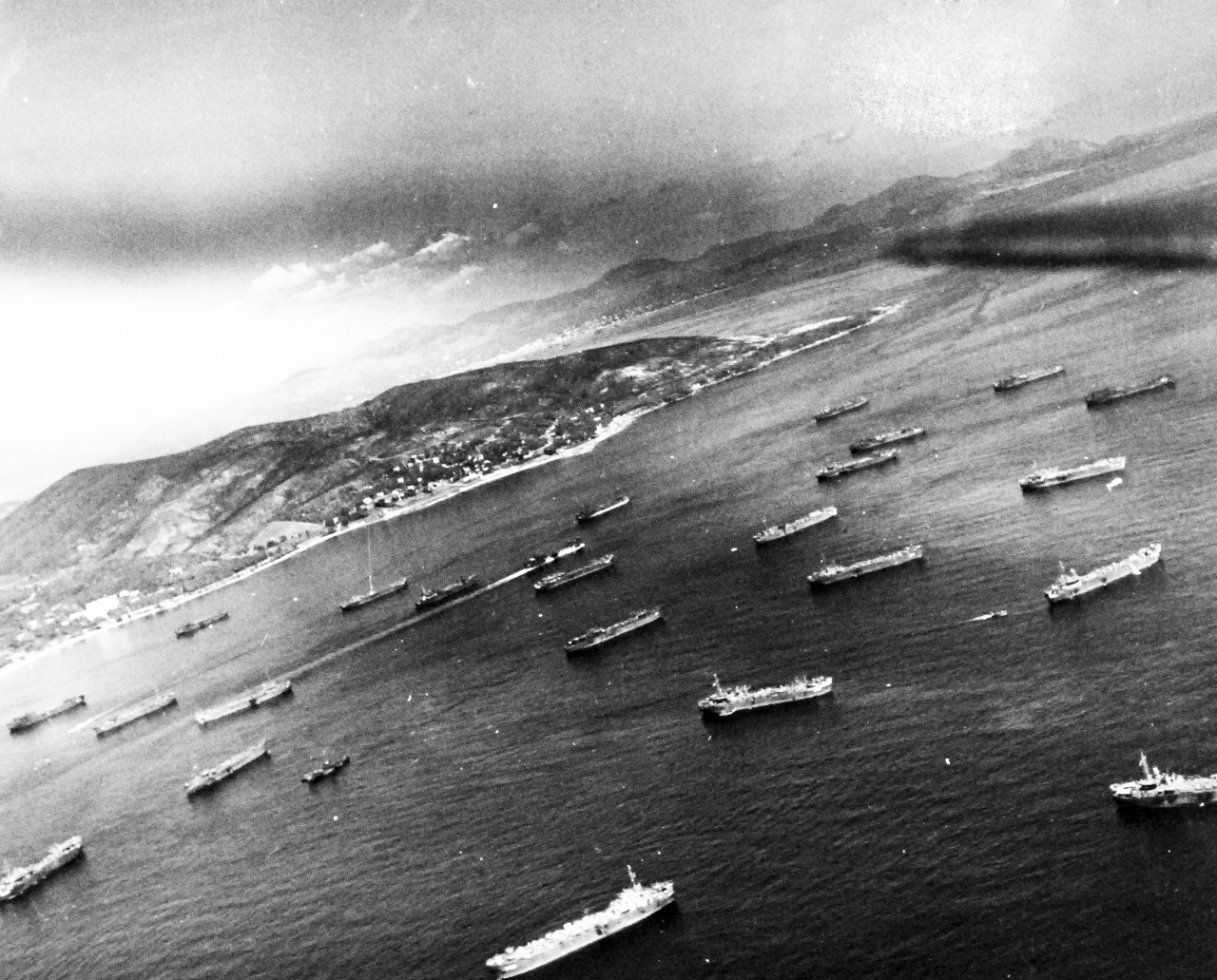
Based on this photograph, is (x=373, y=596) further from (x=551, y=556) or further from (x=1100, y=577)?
(x=1100, y=577)

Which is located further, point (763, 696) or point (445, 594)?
point (445, 594)

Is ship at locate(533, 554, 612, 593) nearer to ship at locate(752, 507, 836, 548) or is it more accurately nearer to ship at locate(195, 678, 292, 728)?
ship at locate(752, 507, 836, 548)

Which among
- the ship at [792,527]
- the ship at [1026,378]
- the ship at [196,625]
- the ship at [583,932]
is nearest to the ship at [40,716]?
the ship at [196,625]

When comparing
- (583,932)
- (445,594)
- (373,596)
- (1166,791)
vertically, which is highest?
(445,594)

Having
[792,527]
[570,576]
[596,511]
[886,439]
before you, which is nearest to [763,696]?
[792,527]

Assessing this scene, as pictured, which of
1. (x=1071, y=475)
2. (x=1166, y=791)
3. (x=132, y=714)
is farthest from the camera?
(x=132, y=714)

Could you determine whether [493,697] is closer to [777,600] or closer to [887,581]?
[777,600]
